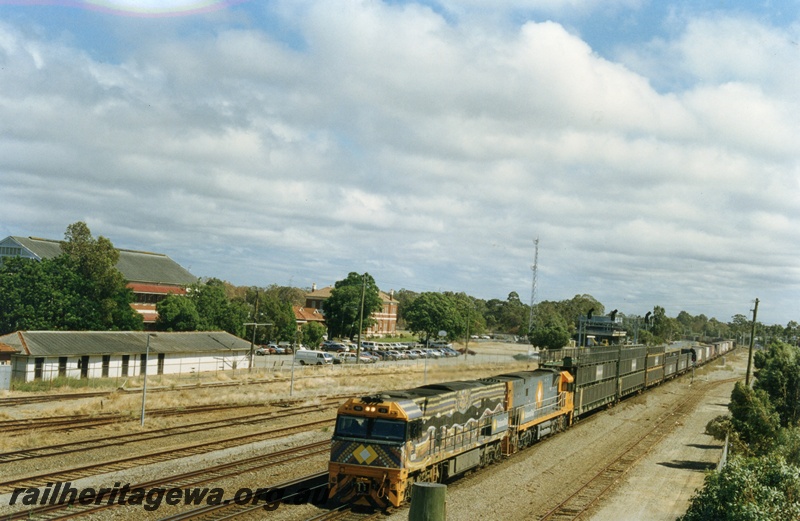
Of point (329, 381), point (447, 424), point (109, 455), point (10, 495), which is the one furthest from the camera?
point (329, 381)

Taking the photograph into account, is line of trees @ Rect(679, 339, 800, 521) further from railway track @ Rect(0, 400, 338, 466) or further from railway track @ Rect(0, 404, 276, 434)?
railway track @ Rect(0, 404, 276, 434)

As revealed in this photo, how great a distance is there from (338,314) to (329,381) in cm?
5156

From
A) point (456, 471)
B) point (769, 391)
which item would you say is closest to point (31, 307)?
point (456, 471)

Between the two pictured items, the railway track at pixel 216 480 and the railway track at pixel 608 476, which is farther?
the railway track at pixel 608 476

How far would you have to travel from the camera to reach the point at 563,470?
27.0 meters

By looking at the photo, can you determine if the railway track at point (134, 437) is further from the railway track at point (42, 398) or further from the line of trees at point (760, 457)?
the line of trees at point (760, 457)

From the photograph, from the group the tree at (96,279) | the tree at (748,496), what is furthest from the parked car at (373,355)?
the tree at (748,496)

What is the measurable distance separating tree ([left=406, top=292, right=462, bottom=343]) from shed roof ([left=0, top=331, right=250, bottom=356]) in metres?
51.1

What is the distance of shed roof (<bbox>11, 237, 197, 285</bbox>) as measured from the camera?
9431cm

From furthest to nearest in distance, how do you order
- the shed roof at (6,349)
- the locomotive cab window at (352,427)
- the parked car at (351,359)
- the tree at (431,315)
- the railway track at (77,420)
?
the tree at (431,315) < the parked car at (351,359) < the shed roof at (6,349) < the railway track at (77,420) < the locomotive cab window at (352,427)

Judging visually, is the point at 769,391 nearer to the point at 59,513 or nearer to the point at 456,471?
the point at 456,471

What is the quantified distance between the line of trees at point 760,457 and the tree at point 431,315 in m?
73.4

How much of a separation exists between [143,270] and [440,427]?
8998 cm

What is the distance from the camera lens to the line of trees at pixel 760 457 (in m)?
12.5
